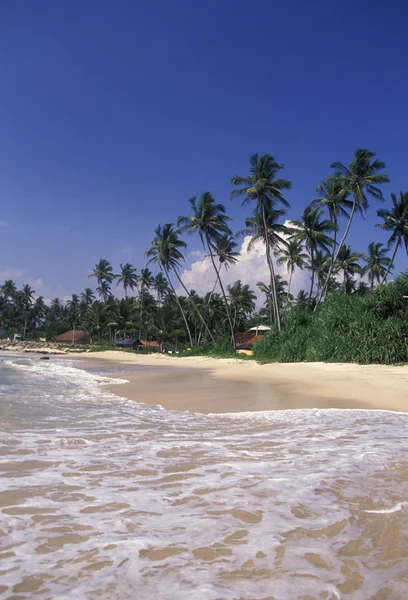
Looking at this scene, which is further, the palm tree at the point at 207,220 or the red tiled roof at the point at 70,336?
the red tiled roof at the point at 70,336

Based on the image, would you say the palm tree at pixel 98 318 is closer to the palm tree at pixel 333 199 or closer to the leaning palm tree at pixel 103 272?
the leaning palm tree at pixel 103 272

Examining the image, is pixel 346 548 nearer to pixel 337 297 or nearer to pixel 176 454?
pixel 176 454

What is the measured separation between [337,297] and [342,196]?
40.5ft

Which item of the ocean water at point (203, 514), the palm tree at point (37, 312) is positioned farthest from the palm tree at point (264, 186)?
the palm tree at point (37, 312)

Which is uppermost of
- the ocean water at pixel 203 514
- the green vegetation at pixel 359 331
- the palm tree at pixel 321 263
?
the palm tree at pixel 321 263

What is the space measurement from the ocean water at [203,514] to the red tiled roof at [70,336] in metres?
70.3

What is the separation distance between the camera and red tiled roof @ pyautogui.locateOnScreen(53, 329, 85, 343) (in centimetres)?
7238

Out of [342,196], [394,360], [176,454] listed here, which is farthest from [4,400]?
[342,196]

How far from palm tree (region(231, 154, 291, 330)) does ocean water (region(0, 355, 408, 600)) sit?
25794 millimetres

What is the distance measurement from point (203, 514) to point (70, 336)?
75.9m

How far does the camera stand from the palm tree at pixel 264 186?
30.0m

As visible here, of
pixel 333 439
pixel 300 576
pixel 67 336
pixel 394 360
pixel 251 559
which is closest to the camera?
pixel 300 576

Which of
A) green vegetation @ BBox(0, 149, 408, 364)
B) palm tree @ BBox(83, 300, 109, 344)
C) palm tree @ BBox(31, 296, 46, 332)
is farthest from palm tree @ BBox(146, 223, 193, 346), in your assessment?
palm tree @ BBox(31, 296, 46, 332)

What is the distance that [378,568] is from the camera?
2.11m
